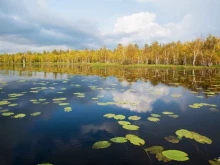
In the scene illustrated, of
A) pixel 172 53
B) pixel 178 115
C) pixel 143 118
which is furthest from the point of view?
pixel 172 53

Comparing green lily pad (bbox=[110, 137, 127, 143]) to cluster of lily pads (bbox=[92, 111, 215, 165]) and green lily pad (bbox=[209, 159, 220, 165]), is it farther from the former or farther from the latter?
green lily pad (bbox=[209, 159, 220, 165])

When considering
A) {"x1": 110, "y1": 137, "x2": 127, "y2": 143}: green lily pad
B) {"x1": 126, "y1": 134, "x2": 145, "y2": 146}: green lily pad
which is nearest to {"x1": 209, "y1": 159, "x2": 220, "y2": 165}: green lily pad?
{"x1": 126, "y1": 134, "x2": 145, "y2": 146}: green lily pad

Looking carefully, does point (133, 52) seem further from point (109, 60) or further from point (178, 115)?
point (178, 115)

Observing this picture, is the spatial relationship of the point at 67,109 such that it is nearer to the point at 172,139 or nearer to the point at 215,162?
the point at 172,139

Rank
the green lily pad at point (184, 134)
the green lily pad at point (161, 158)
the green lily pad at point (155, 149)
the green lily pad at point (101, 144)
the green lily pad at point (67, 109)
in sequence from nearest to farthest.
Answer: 1. the green lily pad at point (161, 158)
2. the green lily pad at point (155, 149)
3. the green lily pad at point (101, 144)
4. the green lily pad at point (184, 134)
5. the green lily pad at point (67, 109)

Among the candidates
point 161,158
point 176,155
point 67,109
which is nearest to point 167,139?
point 176,155

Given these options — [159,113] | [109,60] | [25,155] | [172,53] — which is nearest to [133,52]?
[172,53]

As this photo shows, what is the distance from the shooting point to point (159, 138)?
6.59 metres

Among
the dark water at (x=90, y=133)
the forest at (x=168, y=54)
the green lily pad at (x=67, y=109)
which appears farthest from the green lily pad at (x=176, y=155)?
the forest at (x=168, y=54)

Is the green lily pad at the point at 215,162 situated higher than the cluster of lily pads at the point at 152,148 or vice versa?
the cluster of lily pads at the point at 152,148

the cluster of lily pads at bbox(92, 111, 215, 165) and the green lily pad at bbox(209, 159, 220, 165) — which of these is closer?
the green lily pad at bbox(209, 159, 220, 165)

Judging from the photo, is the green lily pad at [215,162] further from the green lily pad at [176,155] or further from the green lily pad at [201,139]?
the green lily pad at [201,139]

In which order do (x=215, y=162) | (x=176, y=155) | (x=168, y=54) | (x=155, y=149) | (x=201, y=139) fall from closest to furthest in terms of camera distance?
1. (x=215, y=162)
2. (x=176, y=155)
3. (x=155, y=149)
4. (x=201, y=139)
5. (x=168, y=54)

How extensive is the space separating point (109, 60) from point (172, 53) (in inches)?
1631
